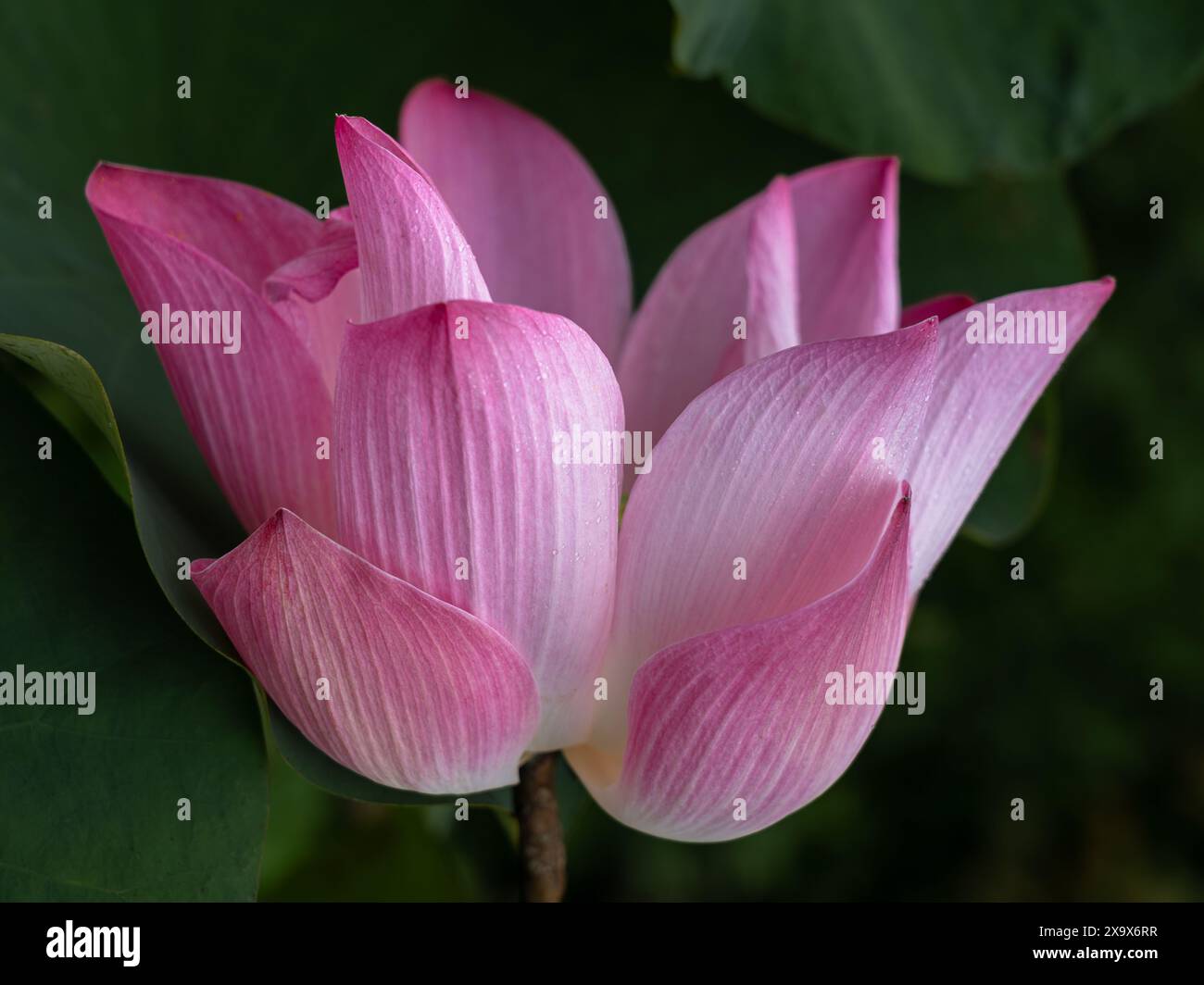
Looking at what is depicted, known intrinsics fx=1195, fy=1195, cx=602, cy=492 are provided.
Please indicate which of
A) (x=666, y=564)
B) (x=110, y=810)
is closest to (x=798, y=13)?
(x=666, y=564)

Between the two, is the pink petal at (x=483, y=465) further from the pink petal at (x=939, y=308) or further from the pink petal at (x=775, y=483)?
the pink petal at (x=939, y=308)

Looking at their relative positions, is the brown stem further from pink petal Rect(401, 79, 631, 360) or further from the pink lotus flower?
pink petal Rect(401, 79, 631, 360)

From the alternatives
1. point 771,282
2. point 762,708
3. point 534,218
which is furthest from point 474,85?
point 762,708

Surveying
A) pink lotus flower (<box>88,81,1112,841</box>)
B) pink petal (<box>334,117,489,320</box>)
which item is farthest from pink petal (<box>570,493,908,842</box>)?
pink petal (<box>334,117,489,320</box>)

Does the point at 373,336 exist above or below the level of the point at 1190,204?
below

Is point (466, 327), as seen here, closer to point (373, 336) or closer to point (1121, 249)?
point (373, 336)

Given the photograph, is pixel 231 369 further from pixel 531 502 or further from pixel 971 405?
pixel 971 405
